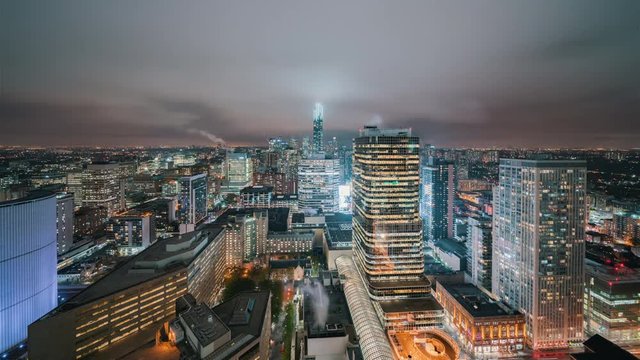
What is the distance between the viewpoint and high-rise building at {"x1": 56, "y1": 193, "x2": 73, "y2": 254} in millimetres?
71250

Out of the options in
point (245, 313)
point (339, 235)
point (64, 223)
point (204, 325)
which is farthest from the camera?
point (339, 235)

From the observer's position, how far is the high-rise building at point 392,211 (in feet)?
170

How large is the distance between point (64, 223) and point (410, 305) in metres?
76.4

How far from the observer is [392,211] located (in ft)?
172

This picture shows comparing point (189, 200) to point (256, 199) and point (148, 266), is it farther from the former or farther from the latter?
point (148, 266)

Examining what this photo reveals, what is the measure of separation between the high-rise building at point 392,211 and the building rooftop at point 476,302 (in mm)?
5630

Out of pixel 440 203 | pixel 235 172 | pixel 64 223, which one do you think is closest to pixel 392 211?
pixel 440 203

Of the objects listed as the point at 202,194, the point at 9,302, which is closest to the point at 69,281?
the point at 9,302

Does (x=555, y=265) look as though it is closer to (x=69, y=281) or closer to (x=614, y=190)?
(x=614, y=190)

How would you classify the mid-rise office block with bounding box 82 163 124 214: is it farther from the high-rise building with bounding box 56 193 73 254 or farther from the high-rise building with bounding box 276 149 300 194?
the high-rise building with bounding box 276 149 300 194

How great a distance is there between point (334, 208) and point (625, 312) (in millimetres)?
83464

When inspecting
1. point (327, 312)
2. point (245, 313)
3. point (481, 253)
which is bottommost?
point (327, 312)

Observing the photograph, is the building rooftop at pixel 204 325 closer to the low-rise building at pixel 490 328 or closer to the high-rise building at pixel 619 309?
the low-rise building at pixel 490 328

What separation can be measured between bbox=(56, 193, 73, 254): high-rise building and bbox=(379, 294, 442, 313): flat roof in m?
70.1
